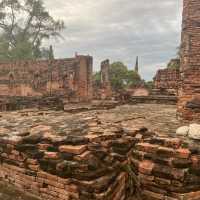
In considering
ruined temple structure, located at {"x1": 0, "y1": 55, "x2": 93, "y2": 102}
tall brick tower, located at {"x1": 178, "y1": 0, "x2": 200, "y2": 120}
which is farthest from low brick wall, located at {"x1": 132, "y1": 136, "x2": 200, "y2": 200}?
ruined temple structure, located at {"x1": 0, "y1": 55, "x2": 93, "y2": 102}

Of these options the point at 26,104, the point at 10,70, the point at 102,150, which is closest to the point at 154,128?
the point at 102,150

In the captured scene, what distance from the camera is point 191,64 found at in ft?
18.5

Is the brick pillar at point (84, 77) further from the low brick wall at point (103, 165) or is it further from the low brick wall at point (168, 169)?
the low brick wall at point (168, 169)

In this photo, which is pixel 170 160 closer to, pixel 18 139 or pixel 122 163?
pixel 122 163

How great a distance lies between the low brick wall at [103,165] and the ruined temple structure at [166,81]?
29.5ft

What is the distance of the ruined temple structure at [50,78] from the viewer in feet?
55.8

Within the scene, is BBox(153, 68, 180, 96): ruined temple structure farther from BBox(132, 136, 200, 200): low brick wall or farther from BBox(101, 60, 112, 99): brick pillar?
BBox(132, 136, 200, 200): low brick wall

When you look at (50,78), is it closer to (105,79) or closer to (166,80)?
(105,79)

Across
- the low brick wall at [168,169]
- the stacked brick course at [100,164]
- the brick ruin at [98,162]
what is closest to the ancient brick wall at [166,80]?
the brick ruin at [98,162]

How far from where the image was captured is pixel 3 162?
4.20 m

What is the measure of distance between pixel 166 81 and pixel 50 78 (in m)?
7.79

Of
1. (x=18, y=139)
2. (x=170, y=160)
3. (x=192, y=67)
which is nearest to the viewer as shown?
(x=170, y=160)

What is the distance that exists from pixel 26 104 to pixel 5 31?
21.6 metres

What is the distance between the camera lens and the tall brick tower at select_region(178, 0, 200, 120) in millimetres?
5500
